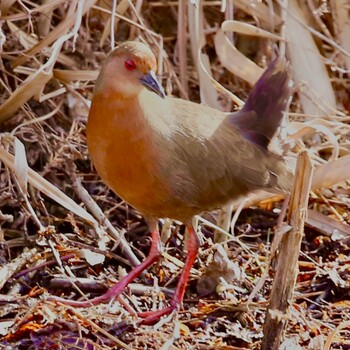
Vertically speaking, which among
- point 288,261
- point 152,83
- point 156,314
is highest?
point 152,83

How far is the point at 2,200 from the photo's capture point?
369cm

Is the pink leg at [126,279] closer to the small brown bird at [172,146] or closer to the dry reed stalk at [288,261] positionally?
the small brown bird at [172,146]

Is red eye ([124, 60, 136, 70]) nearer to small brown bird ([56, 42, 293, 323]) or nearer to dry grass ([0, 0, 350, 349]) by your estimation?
small brown bird ([56, 42, 293, 323])

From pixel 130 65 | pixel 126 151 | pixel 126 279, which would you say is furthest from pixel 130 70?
pixel 126 279

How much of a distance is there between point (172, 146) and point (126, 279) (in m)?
0.45

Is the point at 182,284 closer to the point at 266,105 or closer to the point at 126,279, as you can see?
the point at 126,279

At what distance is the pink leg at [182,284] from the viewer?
323 cm

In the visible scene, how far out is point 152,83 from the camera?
320 centimetres

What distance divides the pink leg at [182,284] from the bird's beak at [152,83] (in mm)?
508

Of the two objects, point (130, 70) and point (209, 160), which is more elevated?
point (130, 70)

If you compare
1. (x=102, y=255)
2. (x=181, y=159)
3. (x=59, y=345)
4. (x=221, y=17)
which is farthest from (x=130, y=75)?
(x=221, y=17)

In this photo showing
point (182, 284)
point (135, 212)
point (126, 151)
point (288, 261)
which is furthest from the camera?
point (135, 212)

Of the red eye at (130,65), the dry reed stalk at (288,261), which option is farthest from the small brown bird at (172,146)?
the dry reed stalk at (288,261)

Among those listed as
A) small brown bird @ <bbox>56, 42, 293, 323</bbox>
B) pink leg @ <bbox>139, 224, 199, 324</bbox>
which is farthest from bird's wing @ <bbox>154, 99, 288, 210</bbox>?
pink leg @ <bbox>139, 224, 199, 324</bbox>
